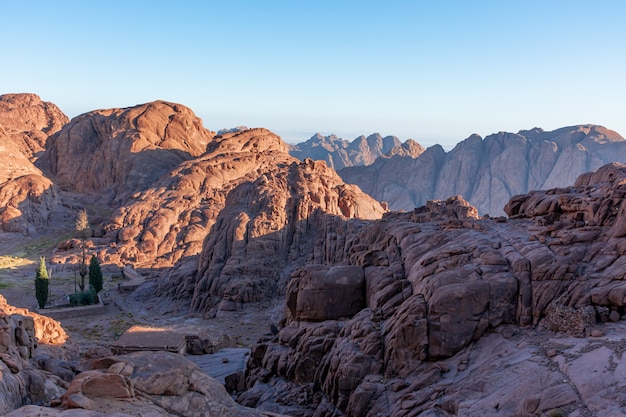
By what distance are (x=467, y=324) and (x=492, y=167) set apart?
136m

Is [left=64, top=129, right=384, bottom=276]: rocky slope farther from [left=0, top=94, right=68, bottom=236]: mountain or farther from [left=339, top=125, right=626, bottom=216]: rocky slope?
[left=339, top=125, right=626, bottom=216]: rocky slope

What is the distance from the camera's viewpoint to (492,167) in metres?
151

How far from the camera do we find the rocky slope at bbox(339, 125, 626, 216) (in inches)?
5448

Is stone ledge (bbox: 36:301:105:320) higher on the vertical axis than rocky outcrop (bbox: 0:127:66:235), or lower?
lower

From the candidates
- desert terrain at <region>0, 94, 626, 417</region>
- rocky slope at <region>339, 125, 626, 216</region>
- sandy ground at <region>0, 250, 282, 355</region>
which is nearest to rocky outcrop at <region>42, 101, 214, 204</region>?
desert terrain at <region>0, 94, 626, 417</region>

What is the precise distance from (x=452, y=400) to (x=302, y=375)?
10.2 meters

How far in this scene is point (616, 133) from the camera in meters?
148

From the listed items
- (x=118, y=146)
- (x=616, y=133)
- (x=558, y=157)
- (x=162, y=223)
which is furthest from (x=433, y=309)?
(x=616, y=133)

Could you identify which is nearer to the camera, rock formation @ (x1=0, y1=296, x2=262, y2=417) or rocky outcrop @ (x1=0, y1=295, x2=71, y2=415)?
rock formation @ (x1=0, y1=296, x2=262, y2=417)

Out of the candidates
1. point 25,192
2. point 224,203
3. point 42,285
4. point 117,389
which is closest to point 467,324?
point 117,389

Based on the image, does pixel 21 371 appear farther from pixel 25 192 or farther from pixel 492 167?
pixel 492 167

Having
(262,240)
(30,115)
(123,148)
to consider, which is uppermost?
(30,115)

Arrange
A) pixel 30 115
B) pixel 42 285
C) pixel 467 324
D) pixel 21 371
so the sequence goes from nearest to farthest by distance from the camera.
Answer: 1. pixel 21 371
2. pixel 467 324
3. pixel 42 285
4. pixel 30 115

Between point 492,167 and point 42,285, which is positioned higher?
point 492,167
